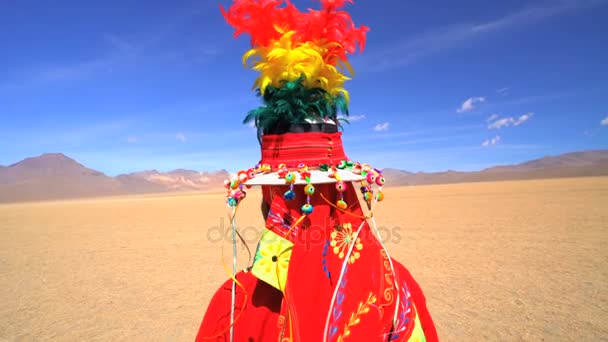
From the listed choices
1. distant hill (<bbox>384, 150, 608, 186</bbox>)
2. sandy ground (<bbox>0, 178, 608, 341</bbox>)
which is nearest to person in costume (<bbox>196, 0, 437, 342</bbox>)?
sandy ground (<bbox>0, 178, 608, 341</bbox>)

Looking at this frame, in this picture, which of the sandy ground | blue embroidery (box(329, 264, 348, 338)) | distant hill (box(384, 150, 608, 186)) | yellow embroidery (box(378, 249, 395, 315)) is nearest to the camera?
blue embroidery (box(329, 264, 348, 338))

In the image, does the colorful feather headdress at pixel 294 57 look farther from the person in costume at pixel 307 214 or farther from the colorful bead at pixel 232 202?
the colorful bead at pixel 232 202

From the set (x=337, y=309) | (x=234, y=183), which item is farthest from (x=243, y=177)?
(x=337, y=309)

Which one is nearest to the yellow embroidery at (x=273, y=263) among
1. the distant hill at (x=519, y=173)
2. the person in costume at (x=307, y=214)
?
the person in costume at (x=307, y=214)

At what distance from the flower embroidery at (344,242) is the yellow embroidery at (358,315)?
0.58 feet

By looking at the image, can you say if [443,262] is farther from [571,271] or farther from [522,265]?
[571,271]

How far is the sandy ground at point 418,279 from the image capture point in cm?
434

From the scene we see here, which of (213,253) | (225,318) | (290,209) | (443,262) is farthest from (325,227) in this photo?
(213,253)

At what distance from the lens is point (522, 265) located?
6477 mm

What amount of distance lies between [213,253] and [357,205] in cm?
800

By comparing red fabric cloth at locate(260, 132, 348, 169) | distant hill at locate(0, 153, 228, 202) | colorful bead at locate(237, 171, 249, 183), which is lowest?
colorful bead at locate(237, 171, 249, 183)

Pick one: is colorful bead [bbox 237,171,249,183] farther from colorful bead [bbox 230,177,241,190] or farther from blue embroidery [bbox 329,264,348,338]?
blue embroidery [bbox 329,264,348,338]

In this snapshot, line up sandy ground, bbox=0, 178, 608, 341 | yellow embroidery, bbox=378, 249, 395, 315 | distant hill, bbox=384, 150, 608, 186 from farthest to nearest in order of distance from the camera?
distant hill, bbox=384, 150, 608, 186 → sandy ground, bbox=0, 178, 608, 341 → yellow embroidery, bbox=378, 249, 395, 315

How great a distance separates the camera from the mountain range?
76375mm
